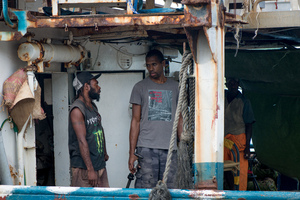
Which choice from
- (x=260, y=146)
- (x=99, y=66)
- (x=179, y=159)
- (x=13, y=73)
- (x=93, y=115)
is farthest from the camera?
(x=260, y=146)

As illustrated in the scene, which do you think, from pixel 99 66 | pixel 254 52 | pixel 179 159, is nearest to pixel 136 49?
pixel 99 66

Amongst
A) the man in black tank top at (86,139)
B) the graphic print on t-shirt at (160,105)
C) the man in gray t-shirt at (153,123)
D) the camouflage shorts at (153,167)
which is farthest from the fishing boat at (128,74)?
the camouflage shorts at (153,167)

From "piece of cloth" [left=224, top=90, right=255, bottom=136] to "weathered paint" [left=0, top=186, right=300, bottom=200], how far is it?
3880 millimetres

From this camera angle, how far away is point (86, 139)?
5.86 metres

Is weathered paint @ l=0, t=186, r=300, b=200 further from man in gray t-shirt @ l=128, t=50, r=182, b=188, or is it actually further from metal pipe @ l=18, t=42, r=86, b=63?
man in gray t-shirt @ l=128, t=50, r=182, b=188

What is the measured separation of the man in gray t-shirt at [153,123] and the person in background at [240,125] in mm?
1909

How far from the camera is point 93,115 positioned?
5.99 m

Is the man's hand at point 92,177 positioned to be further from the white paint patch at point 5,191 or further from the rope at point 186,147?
the white paint patch at point 5,191

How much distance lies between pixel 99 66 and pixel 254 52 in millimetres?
2630

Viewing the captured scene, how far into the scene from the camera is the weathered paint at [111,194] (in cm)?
408

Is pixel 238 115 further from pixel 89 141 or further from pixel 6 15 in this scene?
pixel 6 15

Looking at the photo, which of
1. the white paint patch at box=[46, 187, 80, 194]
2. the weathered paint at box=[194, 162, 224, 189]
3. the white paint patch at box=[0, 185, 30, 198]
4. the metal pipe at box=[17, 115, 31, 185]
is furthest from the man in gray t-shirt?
the white paint patch at box=[0, 185, 30, 198]

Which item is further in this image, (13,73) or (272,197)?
(13,73)

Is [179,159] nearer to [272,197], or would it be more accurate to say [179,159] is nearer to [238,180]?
[272,197]
